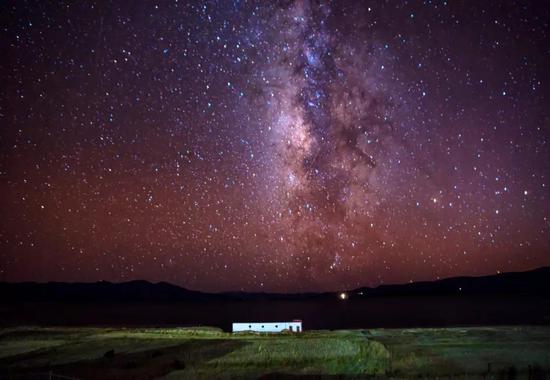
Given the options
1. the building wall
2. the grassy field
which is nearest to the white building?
the building wall

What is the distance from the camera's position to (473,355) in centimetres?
2914

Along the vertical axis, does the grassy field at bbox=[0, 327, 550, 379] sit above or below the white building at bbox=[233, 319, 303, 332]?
below

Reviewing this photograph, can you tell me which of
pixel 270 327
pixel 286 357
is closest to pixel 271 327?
pixel 270 327

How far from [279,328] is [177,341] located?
16.8m

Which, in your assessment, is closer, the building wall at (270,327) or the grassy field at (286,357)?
the grassy field at (286,357)

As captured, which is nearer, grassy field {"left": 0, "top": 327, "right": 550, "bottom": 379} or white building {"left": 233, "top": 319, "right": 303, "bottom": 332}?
grassy field {"left": 0, "top": 327, "right": 550, "bottom": 379}

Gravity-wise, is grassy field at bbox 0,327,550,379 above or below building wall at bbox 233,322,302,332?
below

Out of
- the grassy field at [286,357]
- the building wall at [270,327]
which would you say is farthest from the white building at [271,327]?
the grassy field at [286,357]

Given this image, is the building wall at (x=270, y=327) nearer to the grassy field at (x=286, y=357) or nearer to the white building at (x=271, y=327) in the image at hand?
the white building at (x=271, y=327)

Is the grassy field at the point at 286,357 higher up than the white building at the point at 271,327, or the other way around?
the white building at the point at 271,327

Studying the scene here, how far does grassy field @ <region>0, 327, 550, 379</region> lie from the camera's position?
24234 millimetres

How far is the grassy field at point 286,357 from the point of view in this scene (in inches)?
954

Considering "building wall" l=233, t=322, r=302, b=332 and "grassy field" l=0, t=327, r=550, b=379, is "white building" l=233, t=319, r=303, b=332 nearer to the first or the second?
"building wall" l=233, t=322, r=302, b=332

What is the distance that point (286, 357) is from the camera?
29.0 metres
